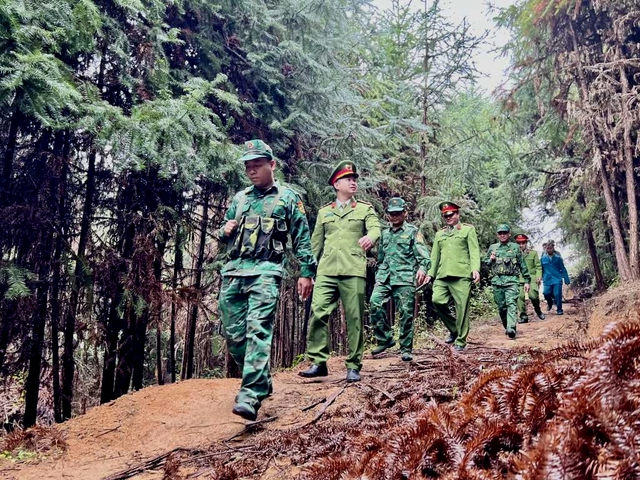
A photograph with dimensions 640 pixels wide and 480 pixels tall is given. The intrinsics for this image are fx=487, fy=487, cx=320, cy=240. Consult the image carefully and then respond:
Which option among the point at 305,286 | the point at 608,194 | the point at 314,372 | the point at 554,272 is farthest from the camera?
the point at 554,272

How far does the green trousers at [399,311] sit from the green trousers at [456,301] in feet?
2.68

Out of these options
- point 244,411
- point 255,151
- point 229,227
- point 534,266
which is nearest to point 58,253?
point 229,227

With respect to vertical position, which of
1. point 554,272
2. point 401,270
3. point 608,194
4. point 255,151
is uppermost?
point 608,194

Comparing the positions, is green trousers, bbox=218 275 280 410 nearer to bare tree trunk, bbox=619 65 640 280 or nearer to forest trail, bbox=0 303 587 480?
forest trail, bbox=0 303 587 480

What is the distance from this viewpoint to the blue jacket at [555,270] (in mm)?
14141

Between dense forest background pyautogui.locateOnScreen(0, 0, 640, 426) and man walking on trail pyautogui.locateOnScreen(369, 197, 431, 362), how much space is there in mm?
1965

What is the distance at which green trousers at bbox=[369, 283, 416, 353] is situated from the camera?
6.84m

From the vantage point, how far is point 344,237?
5898 millimetres

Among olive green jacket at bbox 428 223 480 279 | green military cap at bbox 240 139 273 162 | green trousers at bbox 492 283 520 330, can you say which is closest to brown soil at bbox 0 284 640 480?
olive green jacket at bbox 428 223 480 279

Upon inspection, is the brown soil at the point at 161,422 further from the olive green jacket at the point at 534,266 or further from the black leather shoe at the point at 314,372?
the olive green jacket at the point at 534,266

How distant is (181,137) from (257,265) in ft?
6.74

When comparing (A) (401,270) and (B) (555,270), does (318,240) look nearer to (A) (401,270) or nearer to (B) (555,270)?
(A) (401,270)

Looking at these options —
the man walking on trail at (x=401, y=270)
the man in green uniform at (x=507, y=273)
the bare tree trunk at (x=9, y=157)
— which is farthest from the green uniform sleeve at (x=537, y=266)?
the bare tree trunk at (x=9, y=157)

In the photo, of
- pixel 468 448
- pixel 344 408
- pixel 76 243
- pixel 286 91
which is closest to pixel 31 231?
pixel 76 243
